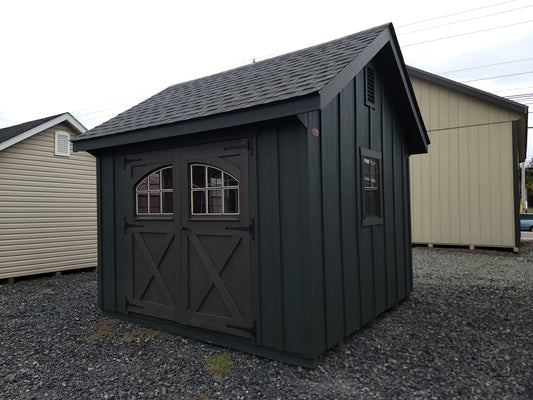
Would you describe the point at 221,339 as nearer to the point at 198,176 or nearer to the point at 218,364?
the point at 218,364

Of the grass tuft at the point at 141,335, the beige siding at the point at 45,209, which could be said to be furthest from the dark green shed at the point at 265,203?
the beige siding at the point at 45,209

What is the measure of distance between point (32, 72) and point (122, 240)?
25.2 metres

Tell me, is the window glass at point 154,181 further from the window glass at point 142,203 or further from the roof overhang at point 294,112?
the roof overhang at point 294,112

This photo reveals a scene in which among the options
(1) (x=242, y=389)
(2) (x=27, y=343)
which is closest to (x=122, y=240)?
(2) (x=27, y=343)

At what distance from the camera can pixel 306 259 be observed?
3350 millimetres

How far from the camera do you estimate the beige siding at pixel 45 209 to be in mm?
7688

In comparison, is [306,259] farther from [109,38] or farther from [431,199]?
[109,38]

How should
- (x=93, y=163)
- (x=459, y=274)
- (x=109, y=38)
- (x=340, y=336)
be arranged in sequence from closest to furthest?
(x=340, y=336)
(x=459, y=274)
(x=93, y=163)
(x=109, y=38)

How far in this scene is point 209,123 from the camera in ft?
12.2

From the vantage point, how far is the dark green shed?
340 centimetres

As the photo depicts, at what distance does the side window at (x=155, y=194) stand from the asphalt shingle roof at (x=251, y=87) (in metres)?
0.63

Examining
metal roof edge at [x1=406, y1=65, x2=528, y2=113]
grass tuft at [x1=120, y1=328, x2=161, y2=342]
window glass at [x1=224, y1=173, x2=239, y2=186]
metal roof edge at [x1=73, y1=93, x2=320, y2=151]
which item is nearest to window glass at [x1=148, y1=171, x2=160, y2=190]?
metal roof edge at [x1=73, y1=93, x2=320, y2=151]

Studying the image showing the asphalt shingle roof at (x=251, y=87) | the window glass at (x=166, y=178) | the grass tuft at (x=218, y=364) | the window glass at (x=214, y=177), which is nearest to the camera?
the grass tuft at (x=218, y=364)

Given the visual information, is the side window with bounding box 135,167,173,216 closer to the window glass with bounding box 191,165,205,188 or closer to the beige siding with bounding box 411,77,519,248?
the window glass with bounding box 191,165,205,188
